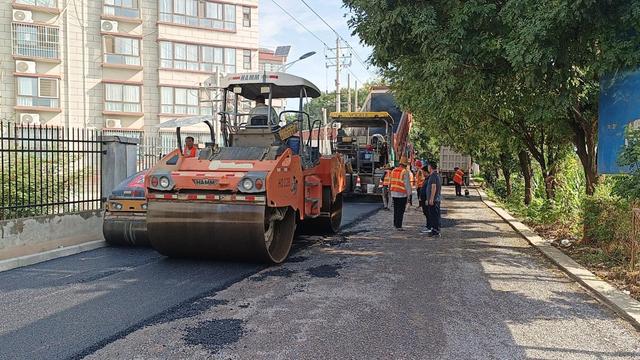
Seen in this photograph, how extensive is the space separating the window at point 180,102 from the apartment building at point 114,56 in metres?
0.06

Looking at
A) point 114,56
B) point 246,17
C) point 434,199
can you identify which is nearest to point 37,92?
point 114,56

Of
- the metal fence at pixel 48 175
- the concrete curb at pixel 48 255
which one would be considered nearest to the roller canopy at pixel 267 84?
the metal fence at pixel 48 175

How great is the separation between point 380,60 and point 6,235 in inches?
269

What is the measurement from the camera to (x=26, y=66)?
29.7 metres

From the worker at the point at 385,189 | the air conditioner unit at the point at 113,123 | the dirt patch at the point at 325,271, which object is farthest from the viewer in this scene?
the air conditioner unit at the point at 113,123

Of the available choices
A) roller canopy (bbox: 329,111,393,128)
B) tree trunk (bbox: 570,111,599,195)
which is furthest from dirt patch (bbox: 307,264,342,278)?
roller canopy (bbox: 329,111,393,128)

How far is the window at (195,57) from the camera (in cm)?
A: 3284

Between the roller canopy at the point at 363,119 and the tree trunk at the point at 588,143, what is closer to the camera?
the tree trunk at the point at 588,143

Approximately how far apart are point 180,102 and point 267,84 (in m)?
26.2

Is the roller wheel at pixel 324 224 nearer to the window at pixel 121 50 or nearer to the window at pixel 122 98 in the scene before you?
the window at pixel 122 98

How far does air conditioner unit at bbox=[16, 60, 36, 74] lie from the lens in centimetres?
2953

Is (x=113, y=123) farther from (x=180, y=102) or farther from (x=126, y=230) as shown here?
(x=126, y=230)

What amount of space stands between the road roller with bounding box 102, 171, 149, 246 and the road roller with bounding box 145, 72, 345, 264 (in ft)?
5.14

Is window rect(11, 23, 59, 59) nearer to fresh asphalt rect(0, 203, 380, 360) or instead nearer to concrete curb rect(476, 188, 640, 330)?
fresh asphalt rect(0, 203, 380, 360)
